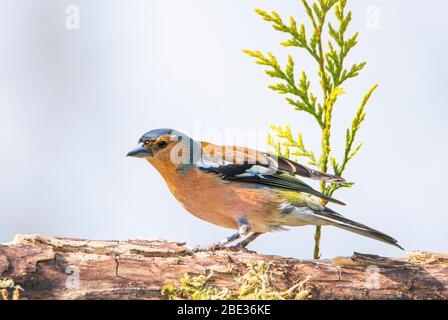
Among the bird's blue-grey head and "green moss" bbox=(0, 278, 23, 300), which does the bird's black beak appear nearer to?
the bird's blue-grey head

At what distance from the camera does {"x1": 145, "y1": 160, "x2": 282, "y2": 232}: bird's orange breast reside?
238 inches

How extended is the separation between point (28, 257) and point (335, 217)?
8.67ft

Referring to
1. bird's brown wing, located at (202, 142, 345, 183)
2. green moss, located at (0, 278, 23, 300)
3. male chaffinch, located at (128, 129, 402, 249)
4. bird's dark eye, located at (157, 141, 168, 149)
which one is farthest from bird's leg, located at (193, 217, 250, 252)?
green moss, located at (0, 278, 23, 300)

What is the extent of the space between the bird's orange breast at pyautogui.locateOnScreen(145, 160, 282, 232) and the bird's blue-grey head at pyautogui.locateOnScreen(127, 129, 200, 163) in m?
0.20

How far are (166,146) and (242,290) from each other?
191cm

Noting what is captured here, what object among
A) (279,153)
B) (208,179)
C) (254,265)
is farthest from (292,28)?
(254,265)

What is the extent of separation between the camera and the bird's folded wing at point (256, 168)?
6.20m

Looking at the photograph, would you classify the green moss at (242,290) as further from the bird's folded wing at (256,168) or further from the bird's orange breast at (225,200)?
the bird's folded wing at (256,168)

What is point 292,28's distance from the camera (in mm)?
6117

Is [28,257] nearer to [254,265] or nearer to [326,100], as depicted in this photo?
[254,265]

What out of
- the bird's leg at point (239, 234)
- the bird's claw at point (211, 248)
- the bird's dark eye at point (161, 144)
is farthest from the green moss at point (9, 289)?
the bird's dark eye at point (161, 144)

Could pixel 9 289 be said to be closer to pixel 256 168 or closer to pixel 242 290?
pixel 242 290

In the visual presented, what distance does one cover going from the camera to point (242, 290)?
498cm

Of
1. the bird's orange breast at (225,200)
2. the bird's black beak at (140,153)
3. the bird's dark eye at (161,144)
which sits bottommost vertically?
the bird's orange breast at (225,200)
